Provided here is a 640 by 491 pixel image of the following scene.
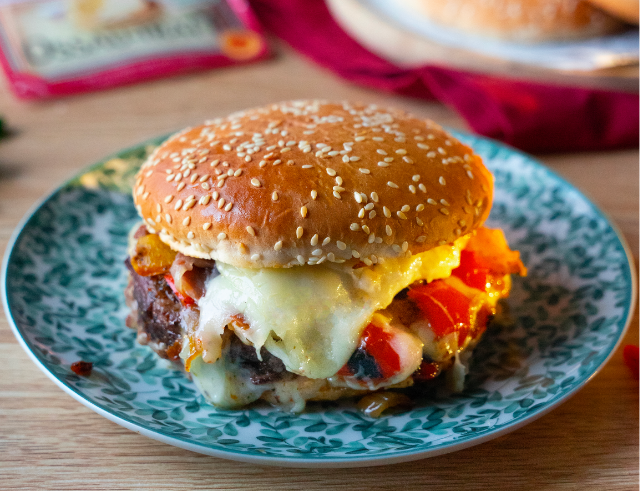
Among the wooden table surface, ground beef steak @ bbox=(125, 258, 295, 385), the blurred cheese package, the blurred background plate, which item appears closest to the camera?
the wooden table surface

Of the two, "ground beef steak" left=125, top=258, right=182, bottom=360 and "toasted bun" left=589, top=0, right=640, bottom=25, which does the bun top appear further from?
"toasted bun" left=589, top=0, right=640, bottom=25

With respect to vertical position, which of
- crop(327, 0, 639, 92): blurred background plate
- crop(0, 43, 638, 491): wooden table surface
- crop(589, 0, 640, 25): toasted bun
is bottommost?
crop(0, 43, 638, 491): wooden table surface

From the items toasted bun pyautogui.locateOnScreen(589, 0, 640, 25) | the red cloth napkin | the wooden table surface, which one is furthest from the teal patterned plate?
toasted bun pyautogui.locateOnScreen(589, 0, 640, 25)

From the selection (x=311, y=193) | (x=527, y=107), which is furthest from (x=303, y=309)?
(x=527, y=107)

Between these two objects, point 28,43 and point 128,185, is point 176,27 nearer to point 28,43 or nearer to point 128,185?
point 28,43

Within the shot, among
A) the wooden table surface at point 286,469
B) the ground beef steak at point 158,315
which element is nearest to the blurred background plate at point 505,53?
the wooden table surface at point 286,469

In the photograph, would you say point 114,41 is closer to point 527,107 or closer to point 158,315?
point 527,107
